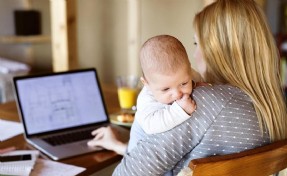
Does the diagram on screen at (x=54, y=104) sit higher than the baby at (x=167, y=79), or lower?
lower

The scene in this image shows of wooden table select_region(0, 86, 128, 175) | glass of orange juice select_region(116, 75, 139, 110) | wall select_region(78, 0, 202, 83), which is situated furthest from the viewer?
wall select_region(78, 0, 202, 83)

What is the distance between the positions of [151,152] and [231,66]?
34 centimetres

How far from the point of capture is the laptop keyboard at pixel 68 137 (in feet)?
5.26

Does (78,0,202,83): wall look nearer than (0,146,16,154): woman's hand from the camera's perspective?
No

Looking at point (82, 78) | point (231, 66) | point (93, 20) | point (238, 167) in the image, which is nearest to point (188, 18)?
point (93, 20)

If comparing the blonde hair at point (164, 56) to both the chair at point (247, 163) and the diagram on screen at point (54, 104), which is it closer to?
the chair at point (247, 163)

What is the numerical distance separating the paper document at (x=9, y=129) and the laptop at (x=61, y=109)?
9cm

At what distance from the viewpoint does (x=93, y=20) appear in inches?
176

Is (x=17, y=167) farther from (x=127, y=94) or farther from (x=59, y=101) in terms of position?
(x=127, y=94)

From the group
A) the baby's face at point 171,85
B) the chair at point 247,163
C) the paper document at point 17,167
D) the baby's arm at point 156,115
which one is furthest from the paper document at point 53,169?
the chair at point 247,163

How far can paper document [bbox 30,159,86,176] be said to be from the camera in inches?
51.7

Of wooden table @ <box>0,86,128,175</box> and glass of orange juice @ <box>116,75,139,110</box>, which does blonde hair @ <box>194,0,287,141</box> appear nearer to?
wooden table @ <box>0,86,128,175</box>

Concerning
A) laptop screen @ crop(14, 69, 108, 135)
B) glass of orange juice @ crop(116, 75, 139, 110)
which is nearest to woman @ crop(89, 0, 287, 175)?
laptop screen @ crop(14, 69, 108, 135)

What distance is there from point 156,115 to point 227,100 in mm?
190
